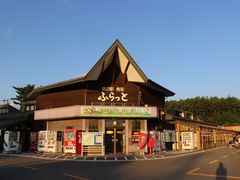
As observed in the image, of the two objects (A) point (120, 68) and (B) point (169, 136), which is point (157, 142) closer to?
(B) point (169, 136)

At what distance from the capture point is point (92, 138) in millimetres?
20031

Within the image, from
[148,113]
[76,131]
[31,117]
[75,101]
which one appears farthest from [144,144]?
[31,117]

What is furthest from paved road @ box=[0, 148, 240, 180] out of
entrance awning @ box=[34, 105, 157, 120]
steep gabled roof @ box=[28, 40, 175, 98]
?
steep gabled roof @ box=[28, 40, 175, 98]

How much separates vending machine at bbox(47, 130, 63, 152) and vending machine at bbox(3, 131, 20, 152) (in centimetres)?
356

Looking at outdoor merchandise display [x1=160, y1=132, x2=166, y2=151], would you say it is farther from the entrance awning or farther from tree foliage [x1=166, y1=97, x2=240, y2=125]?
tree foliage [x1=166, y1=97, x2=240, y2=125]

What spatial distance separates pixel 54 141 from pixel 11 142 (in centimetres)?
478

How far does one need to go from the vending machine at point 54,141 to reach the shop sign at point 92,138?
3.60 metres

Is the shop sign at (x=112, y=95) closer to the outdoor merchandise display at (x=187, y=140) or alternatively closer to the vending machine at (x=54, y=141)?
the vending machine at (x=54, y=141)

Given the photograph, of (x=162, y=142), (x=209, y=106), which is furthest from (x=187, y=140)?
(x=209, y=106)

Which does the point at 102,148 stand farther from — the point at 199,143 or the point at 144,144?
the point at 199,143

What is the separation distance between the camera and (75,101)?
23266 mm

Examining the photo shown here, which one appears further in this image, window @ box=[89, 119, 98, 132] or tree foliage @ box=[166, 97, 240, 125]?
tree foliage @ box=[166, 97, 240, 125]

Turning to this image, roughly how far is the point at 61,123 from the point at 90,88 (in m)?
5.37

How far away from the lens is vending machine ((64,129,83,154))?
20188 mm
